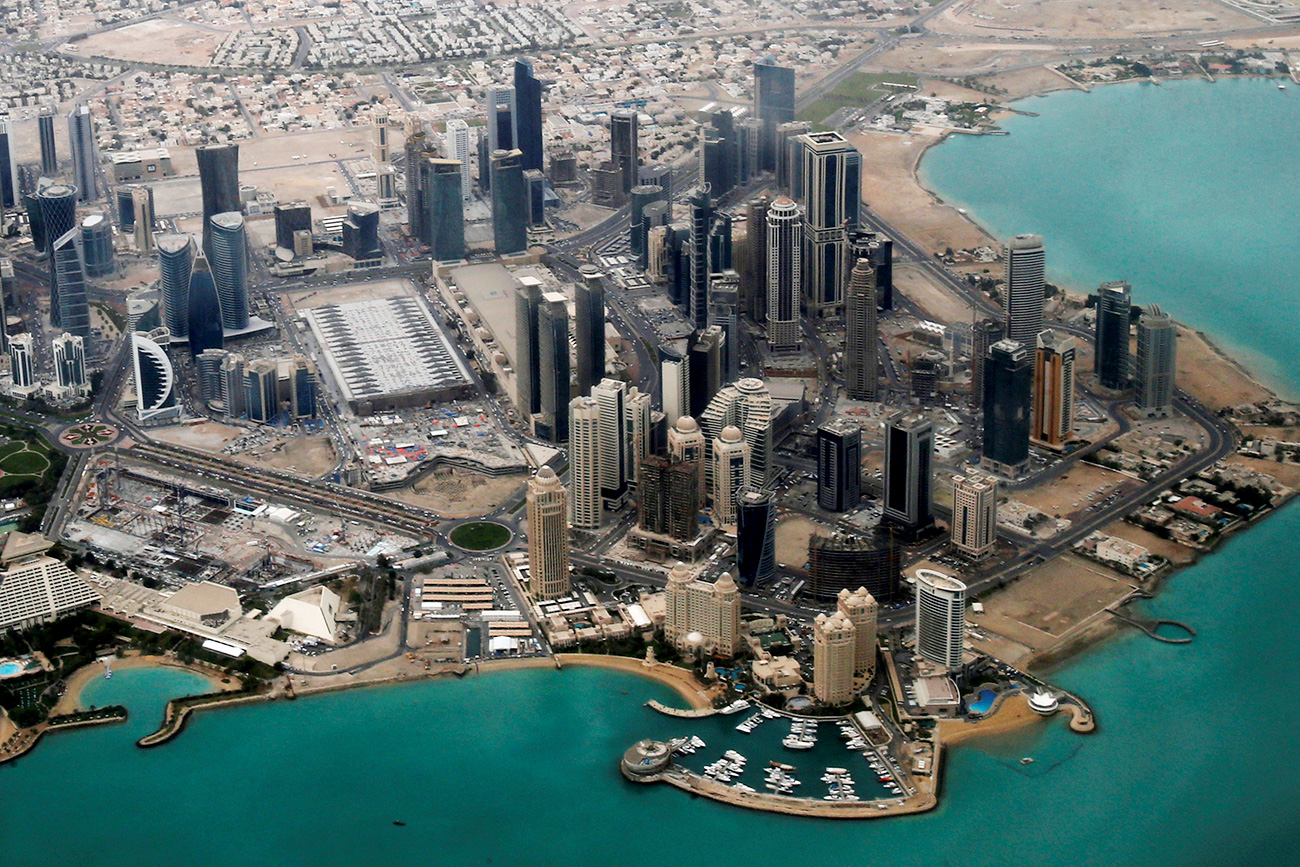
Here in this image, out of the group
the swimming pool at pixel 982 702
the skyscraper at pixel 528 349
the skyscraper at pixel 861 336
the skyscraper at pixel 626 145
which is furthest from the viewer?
the skyscraper at pixel 626 145

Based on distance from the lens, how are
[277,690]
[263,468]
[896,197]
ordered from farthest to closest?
[896,197] → [263,468] → [277,690]

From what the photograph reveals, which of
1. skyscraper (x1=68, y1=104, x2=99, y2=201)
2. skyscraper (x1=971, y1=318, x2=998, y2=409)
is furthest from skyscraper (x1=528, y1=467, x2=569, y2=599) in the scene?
skyscraper (x1=68, y1=104, x2=99, y2=201)

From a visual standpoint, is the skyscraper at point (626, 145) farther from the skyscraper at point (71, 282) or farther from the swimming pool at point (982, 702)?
the swimming pool at point (982, 702)

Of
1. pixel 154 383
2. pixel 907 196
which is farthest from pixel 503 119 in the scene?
pixel 154 383

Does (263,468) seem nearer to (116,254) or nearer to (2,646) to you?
(2,646)

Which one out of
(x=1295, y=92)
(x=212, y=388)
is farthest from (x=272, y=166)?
(x=1295, y=92)

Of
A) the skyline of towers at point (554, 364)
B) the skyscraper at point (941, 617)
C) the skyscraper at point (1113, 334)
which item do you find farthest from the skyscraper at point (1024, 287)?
the skyscraper at point (941, 617)

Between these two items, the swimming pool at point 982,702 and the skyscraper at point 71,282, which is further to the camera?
the skyscraper at point 71,282
